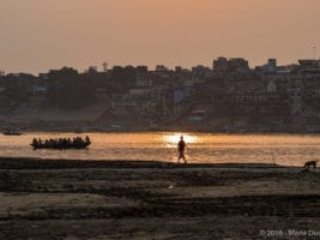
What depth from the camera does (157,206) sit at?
24.1m

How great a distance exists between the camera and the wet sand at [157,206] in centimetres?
1862

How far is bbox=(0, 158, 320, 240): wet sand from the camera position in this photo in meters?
18.6

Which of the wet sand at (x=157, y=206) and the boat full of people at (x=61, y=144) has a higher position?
the boat full of people at (x=61, y=144)

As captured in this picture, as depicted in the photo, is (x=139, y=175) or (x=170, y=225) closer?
(x=170, y=225)

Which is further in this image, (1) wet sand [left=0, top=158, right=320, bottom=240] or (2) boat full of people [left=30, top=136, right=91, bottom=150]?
(2) boat full of people [left=30, top=136, right=91, bottom=150]

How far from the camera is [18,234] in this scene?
715 inches

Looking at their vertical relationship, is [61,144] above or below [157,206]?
above

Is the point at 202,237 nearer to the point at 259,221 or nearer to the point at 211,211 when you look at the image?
the point at 259,221

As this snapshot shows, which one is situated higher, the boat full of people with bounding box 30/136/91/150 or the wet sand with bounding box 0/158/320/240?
the boat full of people with bounding box 30/136/91/150

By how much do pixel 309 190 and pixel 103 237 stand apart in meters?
13.1

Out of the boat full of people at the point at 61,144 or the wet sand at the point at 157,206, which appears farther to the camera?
Answer: the boat full of people at the point at 61,144

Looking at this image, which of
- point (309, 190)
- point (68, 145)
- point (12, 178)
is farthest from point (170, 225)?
point (68, 145)

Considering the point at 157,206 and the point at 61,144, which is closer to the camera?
the point at 157,206

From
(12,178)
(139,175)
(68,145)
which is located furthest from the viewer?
(68,145)
